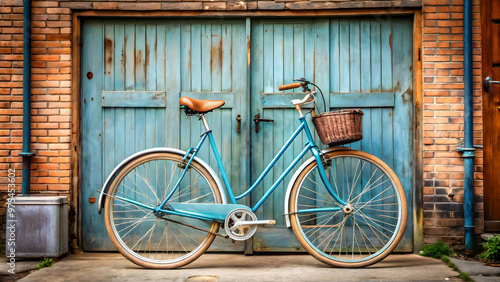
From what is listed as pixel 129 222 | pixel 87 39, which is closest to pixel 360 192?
pixel 129 222

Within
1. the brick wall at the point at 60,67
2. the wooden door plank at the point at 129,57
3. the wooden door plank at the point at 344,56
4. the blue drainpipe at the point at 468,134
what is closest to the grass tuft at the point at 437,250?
the blue drainpipe at the point at 468,134

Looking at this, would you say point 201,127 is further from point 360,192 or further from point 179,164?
point 360,192

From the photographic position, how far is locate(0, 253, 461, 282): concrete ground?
12.8ft

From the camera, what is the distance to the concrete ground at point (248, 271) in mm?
3889

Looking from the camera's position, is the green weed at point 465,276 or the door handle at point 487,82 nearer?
the green weed at point 465,276

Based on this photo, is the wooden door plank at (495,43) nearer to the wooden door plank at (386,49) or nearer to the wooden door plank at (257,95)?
the wooden door plank at (386,49)

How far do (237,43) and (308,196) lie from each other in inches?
67.2

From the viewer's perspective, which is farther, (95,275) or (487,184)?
(487,184)

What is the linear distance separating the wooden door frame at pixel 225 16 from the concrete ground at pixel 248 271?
35 centimetres

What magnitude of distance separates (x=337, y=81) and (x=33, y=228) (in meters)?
3.24

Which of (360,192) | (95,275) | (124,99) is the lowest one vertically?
(95,275)

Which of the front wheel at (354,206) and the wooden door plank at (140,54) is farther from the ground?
the wooden door plank at (140,54)

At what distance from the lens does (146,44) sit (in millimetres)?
4934

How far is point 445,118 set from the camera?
4.68 metres
